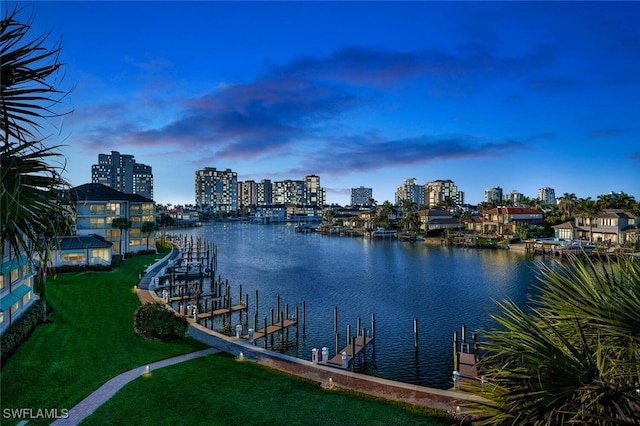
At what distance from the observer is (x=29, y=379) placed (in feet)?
54.9

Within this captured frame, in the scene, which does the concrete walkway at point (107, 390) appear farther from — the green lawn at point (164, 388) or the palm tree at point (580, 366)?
the palm tree at point (580, 366)

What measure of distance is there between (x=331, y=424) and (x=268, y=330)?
16934 mm

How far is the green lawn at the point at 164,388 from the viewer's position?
581 inches

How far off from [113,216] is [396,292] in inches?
1836

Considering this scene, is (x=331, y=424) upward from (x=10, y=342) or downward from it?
downward

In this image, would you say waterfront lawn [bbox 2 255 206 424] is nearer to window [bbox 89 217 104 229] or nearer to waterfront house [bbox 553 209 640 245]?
window [bbox 89 217 104 229]

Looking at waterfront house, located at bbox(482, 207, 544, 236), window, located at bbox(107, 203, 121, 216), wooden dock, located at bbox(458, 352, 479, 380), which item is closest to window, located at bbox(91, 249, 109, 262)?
window, located at bbox(107, 203, 121, 216)

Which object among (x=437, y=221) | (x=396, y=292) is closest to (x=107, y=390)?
(x=396, y=292)

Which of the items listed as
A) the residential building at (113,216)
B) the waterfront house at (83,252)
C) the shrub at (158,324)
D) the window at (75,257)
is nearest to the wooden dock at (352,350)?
the shrub at (158,324)

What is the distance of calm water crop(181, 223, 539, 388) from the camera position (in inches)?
1092

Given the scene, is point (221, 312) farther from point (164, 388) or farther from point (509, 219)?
point (509, 219)

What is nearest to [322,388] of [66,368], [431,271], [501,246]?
[66,368]

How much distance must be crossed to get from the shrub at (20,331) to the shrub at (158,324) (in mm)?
5732

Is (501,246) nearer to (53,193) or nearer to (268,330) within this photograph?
(268,330)
